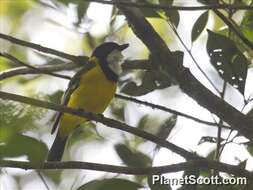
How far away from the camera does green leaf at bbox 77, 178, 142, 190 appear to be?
2061 millimetres

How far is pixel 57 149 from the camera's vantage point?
3906 millimetres

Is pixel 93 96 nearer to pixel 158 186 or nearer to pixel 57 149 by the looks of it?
pixel 57 149

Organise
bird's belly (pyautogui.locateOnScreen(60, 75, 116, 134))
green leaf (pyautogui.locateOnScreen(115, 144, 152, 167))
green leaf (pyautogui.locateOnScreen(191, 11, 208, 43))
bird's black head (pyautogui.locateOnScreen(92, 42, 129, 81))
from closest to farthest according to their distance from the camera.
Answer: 1. green leaf (pyautogui.locateOnScreen(115, 144, 152, 167))
2. green leaf (pyautogui.locateOnScreen(191, 11, 208, 43))
3. bird's belly (pyautogui.locateOnScreen(60, 75, 116, 134))
4. bird's black head (pyautogui.locateOnScreen(92, 42, 129, 81))

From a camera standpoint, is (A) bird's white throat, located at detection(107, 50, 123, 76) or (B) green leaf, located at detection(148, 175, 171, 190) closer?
(B) green leaf, located at detection(148, 175, 171, 190)

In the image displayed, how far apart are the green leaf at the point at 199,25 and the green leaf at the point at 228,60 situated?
258 mm

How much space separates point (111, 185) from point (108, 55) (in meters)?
2.03

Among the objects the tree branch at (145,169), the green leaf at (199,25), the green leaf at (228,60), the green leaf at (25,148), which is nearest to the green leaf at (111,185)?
the tree branch at (145,169)

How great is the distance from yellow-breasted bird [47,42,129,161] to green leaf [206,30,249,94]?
0.95 m

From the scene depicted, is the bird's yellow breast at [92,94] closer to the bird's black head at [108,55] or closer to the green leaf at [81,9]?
the bird's black head at [108,55]

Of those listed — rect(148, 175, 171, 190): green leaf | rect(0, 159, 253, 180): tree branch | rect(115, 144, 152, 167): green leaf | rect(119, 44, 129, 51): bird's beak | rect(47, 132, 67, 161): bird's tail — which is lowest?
rect(47, 132, 67, 161): bird's tail

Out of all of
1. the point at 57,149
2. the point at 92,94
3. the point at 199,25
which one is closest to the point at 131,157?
the point at 199,25

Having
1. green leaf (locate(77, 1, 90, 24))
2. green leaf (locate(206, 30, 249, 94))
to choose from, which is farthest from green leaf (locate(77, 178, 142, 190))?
green leaf (locate(77, 1, 90, 24))

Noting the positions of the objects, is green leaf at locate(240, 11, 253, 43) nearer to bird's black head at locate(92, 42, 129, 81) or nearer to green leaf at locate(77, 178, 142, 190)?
green leaf at locate(77, 178, 142, 190)

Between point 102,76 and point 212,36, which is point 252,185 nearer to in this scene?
point 212,36
